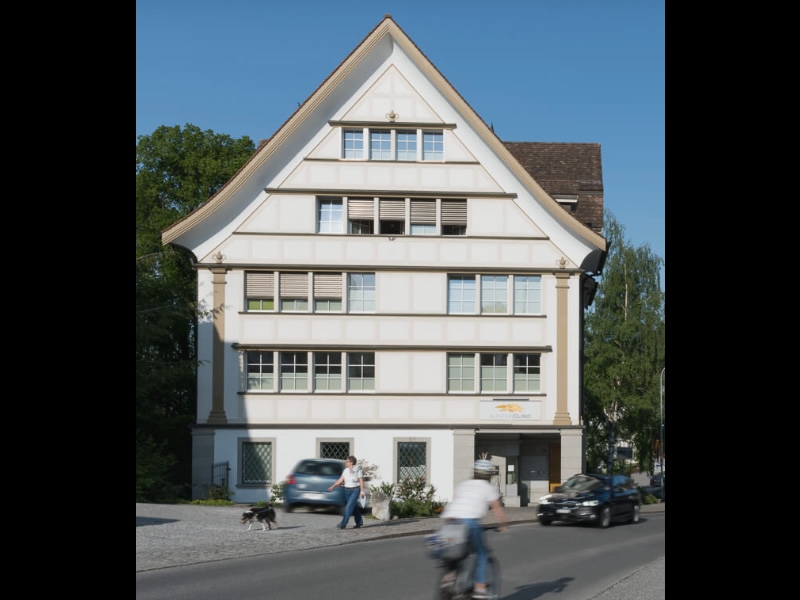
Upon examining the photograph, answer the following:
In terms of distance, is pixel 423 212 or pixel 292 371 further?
pixel 423 212

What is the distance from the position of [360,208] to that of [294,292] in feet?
11.9

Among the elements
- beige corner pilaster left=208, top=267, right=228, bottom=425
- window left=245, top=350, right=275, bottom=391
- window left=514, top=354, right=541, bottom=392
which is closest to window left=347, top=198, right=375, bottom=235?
beige corner pilaster left=208, top=267, right=228, bottom=425

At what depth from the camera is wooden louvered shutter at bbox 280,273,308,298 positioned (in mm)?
37156

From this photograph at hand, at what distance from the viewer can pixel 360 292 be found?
123ft

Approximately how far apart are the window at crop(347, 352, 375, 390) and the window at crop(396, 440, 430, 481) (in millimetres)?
2342

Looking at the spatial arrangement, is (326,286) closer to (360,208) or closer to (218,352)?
(360,208)

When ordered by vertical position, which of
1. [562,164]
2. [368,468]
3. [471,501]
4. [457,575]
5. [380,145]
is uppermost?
[562,164]

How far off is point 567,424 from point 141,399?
14.3 m

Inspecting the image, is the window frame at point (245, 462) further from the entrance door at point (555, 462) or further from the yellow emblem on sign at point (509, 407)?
the entrance door at point (555, 462)

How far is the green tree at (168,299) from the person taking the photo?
35.3 meters

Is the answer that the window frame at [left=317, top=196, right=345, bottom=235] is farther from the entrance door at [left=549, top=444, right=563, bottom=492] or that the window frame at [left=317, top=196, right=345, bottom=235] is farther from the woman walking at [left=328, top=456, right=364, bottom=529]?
the woman walking at [left=328, top=456, right=364, bottom=529]

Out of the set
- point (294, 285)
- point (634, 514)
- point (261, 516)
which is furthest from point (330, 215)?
point (261, 516)
